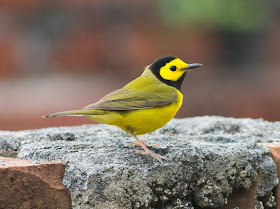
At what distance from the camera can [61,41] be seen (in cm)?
1110

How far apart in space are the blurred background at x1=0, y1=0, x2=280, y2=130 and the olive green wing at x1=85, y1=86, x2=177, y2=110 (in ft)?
20.1

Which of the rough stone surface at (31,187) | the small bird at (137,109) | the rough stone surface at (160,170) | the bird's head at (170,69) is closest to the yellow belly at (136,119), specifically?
the small bird at (137,109)

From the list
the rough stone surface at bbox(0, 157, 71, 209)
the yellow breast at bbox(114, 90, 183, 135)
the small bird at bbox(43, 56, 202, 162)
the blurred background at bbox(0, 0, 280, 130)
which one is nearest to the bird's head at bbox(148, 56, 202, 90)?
the small bird at bbox(43, 56, 202, 162)

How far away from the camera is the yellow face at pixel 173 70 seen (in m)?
3.78

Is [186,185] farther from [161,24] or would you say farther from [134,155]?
[161,24]

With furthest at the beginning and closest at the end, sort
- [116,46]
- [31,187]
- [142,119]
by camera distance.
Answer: [116,46] → [142,119] → [31,187]

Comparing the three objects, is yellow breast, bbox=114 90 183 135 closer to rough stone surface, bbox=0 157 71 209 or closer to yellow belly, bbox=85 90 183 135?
yellow belly, bbox=85 90 183 135

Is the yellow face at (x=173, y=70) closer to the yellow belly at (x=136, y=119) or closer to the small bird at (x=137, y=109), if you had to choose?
the small bird at (x=137, y=109)

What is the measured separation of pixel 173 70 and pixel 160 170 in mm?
998

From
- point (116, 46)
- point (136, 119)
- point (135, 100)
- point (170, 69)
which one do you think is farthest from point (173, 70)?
point (116, 46)

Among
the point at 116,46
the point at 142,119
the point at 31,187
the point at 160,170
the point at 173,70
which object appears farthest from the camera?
the point at 116,46

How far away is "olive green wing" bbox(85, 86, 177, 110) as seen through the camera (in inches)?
135

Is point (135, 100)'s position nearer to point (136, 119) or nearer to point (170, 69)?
point (136, 119)

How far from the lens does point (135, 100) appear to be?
351cm
